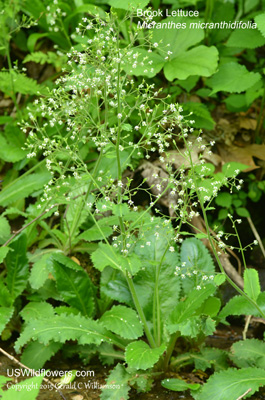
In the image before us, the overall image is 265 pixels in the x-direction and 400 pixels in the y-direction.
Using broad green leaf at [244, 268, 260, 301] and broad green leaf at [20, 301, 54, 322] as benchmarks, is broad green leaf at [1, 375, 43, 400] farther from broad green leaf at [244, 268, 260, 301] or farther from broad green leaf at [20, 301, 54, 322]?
broad green leaf at [244, 268, 260, 301]

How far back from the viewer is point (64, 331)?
2.50 metres

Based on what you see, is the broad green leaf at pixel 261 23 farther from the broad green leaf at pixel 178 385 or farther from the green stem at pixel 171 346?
the broad green leaf at pixel 178 385

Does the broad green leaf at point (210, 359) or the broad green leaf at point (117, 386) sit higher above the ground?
the broad green leaf at point (117, 386)

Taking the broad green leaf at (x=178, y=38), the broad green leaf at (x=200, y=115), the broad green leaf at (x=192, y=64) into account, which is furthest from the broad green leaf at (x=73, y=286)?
the broad green leaf at (x=178, y=38)

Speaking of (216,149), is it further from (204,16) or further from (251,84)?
(204,16)

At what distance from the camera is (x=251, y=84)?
3.38 meters

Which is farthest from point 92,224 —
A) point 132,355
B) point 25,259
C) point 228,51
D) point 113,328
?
point 228,51

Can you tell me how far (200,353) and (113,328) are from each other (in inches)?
24.7

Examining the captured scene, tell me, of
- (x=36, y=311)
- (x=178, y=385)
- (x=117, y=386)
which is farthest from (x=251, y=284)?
(x=36, y=311)

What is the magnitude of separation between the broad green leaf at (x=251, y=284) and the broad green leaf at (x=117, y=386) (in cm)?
85

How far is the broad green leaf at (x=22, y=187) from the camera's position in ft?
11.2

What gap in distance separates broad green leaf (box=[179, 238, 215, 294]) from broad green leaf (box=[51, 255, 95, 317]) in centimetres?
64

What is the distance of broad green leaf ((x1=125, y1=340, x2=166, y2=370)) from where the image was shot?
2299 mm

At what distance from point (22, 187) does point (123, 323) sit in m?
1.44
